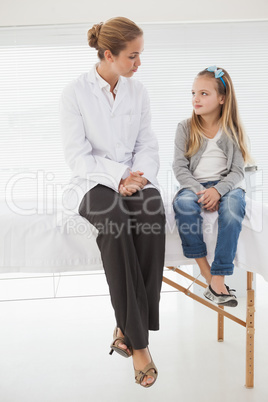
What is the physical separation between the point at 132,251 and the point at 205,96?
90 cm

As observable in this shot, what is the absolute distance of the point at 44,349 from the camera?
2.26 metres

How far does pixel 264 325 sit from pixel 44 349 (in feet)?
3.88

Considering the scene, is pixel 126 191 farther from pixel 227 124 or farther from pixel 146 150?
pixel 227 124

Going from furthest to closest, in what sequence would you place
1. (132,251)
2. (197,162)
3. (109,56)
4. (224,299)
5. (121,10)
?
(121,10) → (197,162) → (109,56) → (224,299) → (132,251)

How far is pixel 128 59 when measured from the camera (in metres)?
1.84

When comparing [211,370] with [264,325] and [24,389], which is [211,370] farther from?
[24,389]

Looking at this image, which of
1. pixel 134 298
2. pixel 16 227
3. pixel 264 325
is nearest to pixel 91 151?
pixel 16 227

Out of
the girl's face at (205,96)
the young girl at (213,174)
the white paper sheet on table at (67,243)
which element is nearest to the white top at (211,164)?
the young girl at (213,174)

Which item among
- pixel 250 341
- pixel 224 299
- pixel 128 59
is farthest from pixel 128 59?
pixel 250 341

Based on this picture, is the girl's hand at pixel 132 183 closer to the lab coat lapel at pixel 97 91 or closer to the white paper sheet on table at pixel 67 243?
the white paper sheet on table at pixel 67 243

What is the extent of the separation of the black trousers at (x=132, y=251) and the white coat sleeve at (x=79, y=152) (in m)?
0.10

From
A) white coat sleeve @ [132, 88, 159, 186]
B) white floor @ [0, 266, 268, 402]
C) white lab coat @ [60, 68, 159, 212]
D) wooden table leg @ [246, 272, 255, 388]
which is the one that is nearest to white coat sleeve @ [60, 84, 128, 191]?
white lab coat @ [60, 68, 159, 212]

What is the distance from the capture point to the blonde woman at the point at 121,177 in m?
1.58

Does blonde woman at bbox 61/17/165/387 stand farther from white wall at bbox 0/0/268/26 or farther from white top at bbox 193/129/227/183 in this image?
white wall at bbox 0/0/268/26
